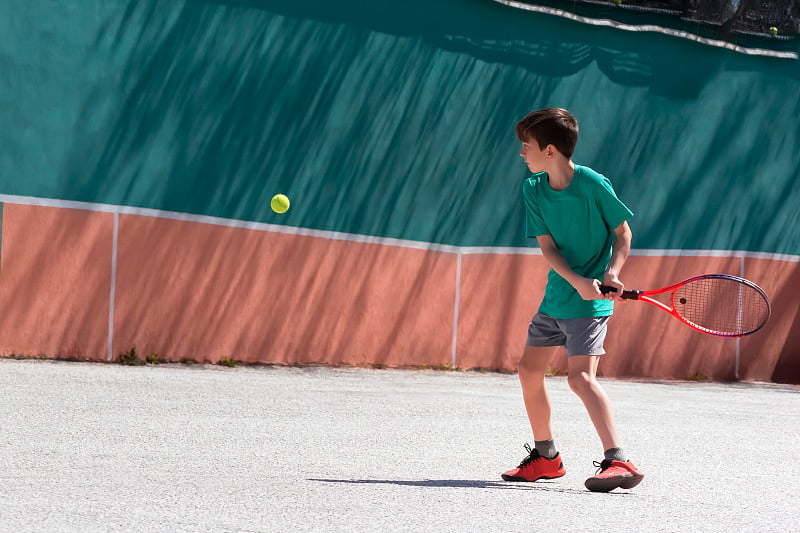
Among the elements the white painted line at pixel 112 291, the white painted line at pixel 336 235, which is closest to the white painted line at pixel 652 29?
the white painted line at pixel 336 235

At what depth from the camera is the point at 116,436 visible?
5.94 m

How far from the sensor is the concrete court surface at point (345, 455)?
4.32m

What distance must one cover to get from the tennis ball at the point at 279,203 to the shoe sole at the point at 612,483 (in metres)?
5.22

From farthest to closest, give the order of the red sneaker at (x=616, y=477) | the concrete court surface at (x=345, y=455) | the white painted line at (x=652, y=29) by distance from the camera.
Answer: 1. the white painted line at (x=652, y=29)
2. the red sneaker at (x=616, y=477)
3. the concrete court surface at (x=345, y=455)

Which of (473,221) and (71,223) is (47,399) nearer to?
(71,223)

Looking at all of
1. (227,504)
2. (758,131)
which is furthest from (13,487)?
(758,131)

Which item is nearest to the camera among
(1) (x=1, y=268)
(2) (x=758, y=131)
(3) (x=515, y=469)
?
(3) (x=515, y=469)

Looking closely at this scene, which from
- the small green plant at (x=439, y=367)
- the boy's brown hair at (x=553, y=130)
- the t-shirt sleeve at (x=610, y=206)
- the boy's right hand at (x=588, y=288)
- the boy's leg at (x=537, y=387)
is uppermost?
the boy's brown hair at (x=553, y=130)

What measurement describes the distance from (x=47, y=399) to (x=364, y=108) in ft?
13.4

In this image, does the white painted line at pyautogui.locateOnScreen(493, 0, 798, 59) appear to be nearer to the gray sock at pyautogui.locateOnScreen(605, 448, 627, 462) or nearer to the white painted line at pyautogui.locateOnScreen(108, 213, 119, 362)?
the white painted line at pyautogui.locateOnScreen(108, 213, 119, 362)

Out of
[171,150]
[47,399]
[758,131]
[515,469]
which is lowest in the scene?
[47,399]

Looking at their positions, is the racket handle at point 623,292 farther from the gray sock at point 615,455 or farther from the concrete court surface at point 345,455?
the concrete court surface at point 345,455

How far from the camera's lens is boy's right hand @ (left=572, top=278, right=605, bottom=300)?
4.95 meters

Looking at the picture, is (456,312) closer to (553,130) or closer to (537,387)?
(537,387)
